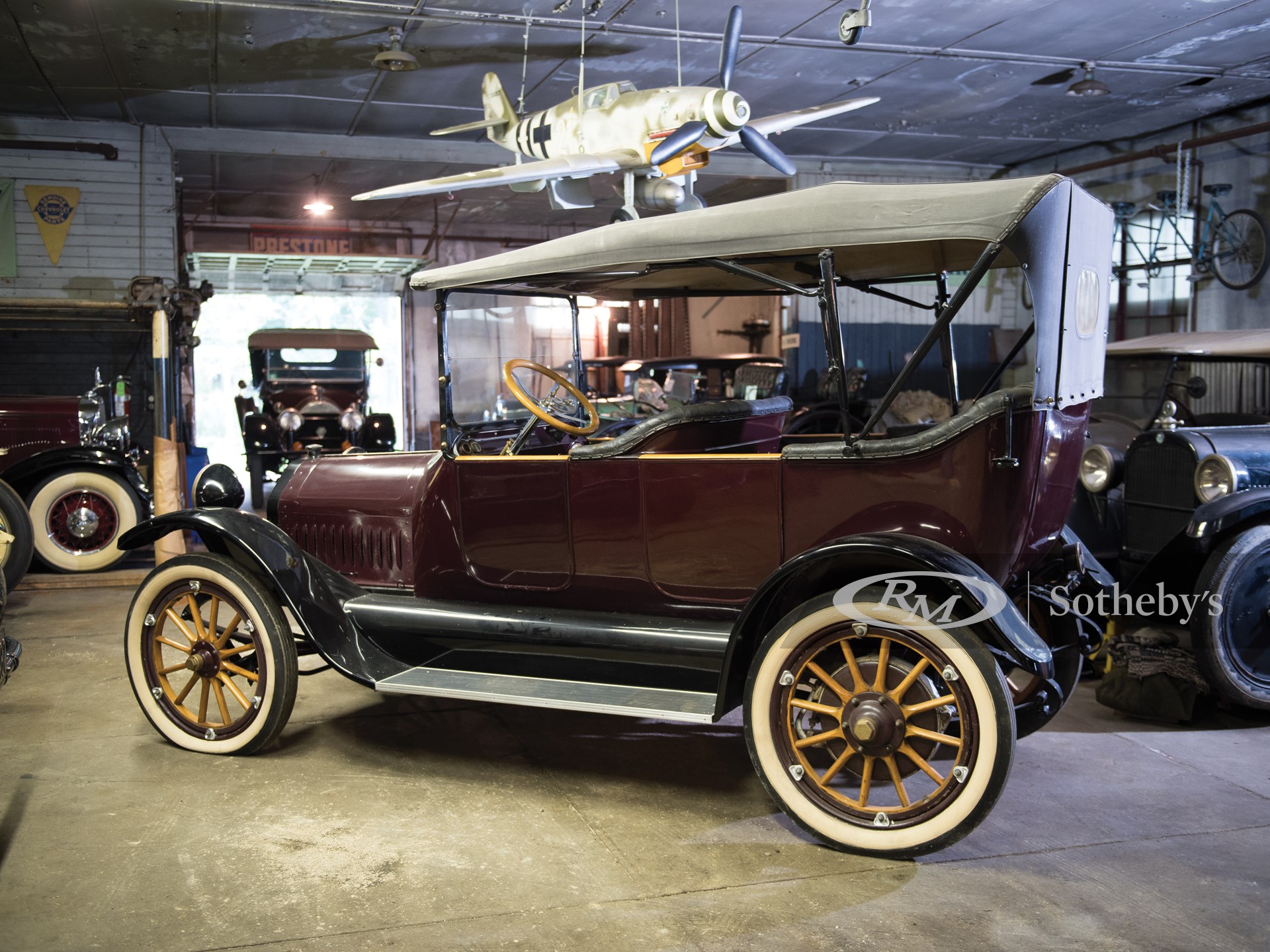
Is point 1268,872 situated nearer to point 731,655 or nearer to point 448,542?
point 731,655

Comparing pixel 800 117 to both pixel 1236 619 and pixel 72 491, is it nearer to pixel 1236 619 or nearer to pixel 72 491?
pixel 1236 619

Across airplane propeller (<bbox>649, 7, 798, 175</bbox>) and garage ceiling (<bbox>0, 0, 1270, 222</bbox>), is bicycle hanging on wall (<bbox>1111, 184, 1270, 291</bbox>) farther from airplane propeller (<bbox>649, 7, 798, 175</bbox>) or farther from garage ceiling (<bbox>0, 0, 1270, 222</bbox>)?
airplane propeller (<bbox>649, 7, 798, 175</bbox>)

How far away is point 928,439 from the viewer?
3.03m

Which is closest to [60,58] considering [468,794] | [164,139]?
[164,139]

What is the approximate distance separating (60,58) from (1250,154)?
1160 cm

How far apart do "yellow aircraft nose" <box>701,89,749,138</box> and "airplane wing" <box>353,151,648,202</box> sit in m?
0.69

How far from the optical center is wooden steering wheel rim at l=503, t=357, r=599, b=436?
3.98 meters

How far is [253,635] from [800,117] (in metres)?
6.34

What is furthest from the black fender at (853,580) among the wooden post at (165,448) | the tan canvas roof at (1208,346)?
the wooden post at (165,448)

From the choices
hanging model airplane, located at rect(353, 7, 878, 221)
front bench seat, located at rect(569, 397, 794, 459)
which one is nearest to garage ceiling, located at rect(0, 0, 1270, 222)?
hanging model airplane, located at rect(353, 7, 878, 221)

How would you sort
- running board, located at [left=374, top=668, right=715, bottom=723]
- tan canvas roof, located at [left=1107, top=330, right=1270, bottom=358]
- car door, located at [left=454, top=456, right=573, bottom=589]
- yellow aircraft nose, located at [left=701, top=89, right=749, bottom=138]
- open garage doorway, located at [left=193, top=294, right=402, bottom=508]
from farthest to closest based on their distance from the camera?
open garage doorway, located at [left=193, top=294, right=402, bottom=508] < yellow aircraft nose, located at [left=701, top=89, right=749, bottom=138] < tan canvas roof, located at [left=1107, top=330, right=1270, bottom=358] < car door, located at [left=454, top=456, right=573, bottom=589] < running board, located at [left=374, top=668, right=715, bottom=723]

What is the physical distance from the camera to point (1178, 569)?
4.63m

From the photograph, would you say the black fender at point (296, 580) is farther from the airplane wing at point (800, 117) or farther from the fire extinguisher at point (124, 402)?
the fire extinguisher at point (124, 402)
